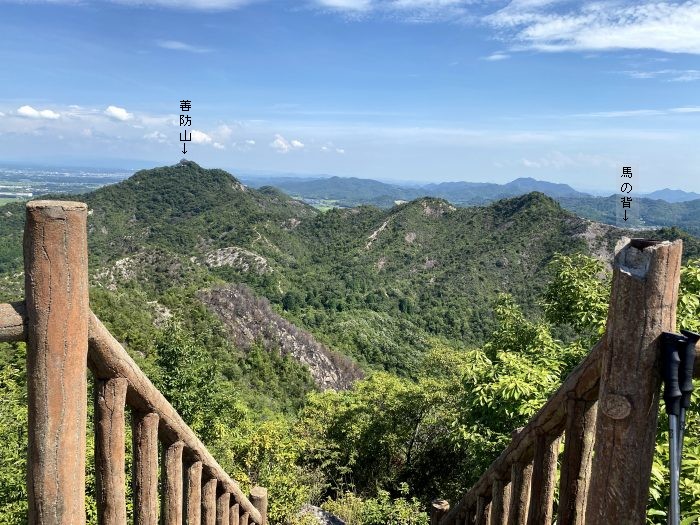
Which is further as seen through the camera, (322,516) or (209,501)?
(322,516)

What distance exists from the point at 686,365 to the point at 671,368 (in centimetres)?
4

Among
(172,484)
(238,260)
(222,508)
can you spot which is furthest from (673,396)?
(238,260)

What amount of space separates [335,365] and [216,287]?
12.4 m

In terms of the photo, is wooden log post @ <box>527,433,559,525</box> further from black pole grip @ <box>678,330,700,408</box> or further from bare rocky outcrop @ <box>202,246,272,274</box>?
bare rocky outcrop @ <box>202,246,272,274</box>

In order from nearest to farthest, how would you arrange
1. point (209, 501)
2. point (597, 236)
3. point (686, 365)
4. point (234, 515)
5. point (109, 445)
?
point (686, 365)
point (109, 445)
point (209, 501)
point (234, 515)
point (597, 236)

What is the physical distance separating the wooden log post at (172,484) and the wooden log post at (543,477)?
61.4 inches

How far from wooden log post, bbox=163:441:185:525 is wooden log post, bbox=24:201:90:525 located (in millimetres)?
641

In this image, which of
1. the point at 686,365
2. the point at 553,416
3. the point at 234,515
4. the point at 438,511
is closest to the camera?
the point at 686,365

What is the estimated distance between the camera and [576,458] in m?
1.74

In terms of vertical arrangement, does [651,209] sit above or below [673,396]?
above

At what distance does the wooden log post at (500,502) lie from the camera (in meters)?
2.42

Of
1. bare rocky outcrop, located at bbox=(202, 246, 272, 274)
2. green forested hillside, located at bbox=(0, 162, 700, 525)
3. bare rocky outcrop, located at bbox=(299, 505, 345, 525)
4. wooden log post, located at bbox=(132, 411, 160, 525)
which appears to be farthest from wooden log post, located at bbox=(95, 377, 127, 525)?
bare rocky outcrop, located at bbox=(202, 246, 272, 274)

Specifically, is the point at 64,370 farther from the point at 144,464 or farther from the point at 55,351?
the point at 144,464

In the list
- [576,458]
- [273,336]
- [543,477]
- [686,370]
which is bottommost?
[273,336]
